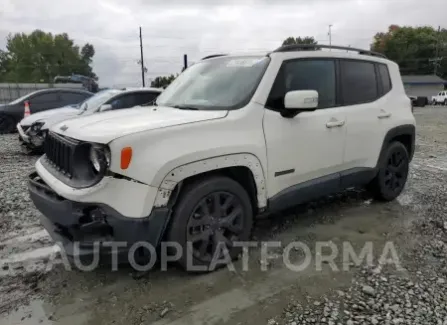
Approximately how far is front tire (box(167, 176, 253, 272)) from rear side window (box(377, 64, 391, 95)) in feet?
8.59

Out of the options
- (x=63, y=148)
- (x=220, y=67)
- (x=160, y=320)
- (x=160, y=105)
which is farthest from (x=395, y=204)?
(x=63, y=148)

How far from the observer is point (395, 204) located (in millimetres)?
5254

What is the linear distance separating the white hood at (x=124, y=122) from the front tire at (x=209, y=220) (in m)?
0.53

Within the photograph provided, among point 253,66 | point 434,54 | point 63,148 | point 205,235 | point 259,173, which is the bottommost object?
point 205,235

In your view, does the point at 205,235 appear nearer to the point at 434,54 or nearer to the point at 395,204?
the point at 395,204

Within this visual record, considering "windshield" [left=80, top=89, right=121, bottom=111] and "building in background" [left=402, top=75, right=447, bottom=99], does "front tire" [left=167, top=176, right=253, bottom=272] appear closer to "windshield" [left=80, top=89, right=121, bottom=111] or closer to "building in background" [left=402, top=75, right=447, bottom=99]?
"windshield" [left=80, top=89, right=121, bottom=111]

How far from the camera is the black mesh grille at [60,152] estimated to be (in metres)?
3.08

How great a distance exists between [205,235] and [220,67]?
71.5 inches

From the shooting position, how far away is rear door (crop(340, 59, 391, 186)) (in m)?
4.42

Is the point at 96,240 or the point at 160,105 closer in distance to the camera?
the point at 96,240

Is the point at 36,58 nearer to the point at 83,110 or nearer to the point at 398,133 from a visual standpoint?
the point at 83,110

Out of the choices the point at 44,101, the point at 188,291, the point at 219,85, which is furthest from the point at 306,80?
the point at 44,101

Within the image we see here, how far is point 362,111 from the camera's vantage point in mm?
4547

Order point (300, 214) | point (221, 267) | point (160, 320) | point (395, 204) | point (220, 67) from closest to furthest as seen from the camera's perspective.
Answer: point (160, 320) → point (221, 267) → point (220, 67) → point (300, 214) → point (395, 204)
